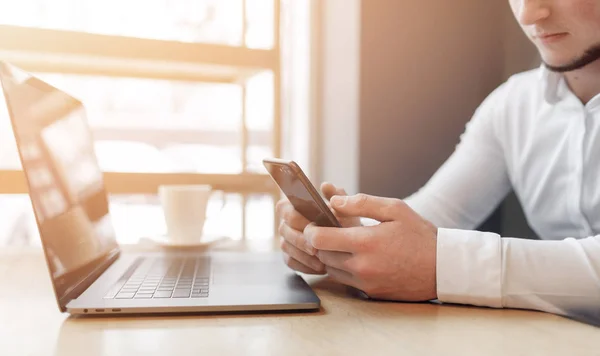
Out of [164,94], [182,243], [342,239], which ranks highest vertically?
[164,94]

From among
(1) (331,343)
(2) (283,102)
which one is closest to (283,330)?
(1) (331,343)

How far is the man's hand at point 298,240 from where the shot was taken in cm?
64

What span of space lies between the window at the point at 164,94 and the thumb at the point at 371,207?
65 cm

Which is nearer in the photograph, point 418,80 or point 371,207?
point 371,207

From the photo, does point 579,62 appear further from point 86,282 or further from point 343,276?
point 86,282

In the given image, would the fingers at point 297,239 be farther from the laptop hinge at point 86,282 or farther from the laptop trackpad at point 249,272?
the laptop hinge at point 86,282

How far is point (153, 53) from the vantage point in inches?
41.9

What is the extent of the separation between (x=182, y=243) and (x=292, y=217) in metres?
0.30

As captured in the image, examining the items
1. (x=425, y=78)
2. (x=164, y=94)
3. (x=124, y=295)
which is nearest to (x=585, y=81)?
(x=425, y=78)

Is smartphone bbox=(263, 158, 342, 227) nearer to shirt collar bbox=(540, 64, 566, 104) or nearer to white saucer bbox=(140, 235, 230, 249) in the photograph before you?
white saucer bbox=(140, 235, 230, 249)

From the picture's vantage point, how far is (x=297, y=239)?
65 centimetres

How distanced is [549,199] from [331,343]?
646 millimetres

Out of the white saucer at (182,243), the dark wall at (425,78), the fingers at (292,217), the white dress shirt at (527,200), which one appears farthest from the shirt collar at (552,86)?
the white saucer at (182,243)

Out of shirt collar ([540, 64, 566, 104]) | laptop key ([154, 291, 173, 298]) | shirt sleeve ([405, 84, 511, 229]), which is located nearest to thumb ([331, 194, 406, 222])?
laptop key ([154, 291, 173, 298])
